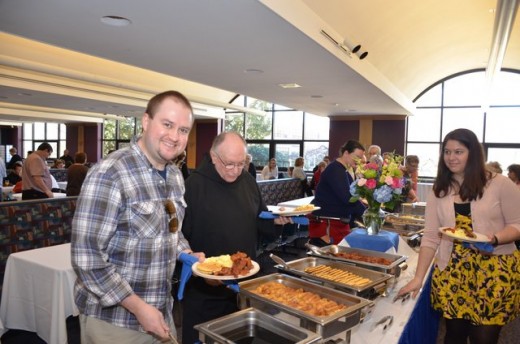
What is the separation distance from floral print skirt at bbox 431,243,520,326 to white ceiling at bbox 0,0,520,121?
1808mm

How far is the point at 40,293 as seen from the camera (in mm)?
2090

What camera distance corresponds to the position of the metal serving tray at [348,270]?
130 cm

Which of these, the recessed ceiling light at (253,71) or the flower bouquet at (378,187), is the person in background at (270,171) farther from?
the flower bouquet at (378,187)

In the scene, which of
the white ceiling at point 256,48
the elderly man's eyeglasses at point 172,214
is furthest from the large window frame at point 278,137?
the elderly man's eyeglasses at point 172,214

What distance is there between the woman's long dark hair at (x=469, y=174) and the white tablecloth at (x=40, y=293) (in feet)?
6.01

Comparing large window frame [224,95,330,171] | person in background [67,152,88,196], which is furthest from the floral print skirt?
large window frame [224,95,330,171]

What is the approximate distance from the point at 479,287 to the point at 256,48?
2678mm

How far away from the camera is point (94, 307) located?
1.02m

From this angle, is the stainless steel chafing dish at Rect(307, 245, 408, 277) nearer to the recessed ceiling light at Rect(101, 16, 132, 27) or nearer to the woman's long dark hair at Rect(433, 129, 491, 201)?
the woman's long dark hair at Rect(433, 129, 491, 201)

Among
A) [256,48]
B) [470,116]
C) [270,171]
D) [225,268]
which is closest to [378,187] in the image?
[225,268]

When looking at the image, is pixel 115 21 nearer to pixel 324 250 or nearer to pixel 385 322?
pixel 324 250

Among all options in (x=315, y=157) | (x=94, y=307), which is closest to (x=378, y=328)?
(x=94, y=307)

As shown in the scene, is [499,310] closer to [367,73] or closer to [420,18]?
[367,73]

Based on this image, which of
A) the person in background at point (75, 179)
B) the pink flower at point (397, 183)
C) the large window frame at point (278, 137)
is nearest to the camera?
the pink flower at point (397, 183)
